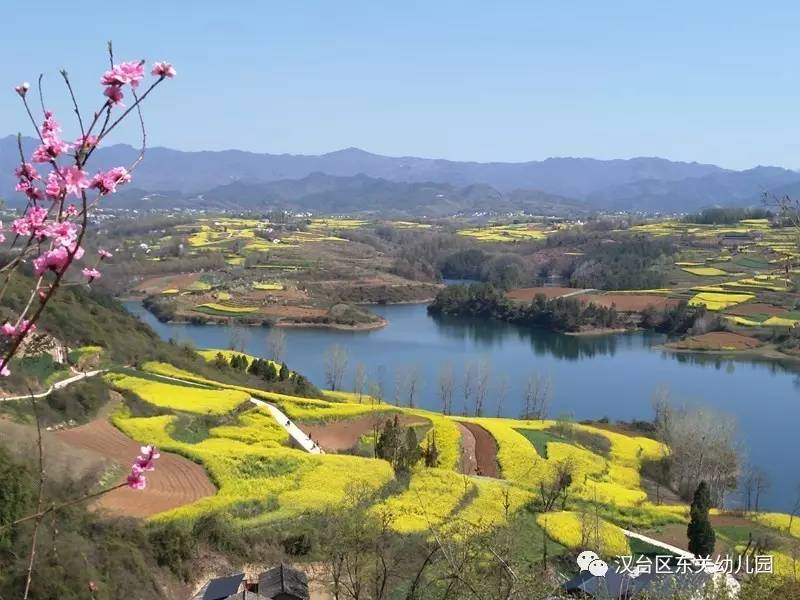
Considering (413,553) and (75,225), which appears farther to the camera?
(413,553)

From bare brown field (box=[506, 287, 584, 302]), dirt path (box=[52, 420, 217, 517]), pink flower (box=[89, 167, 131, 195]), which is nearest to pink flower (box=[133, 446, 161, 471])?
pink flower (box=[89, 167, 131, 195])

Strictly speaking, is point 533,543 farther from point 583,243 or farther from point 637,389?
point 583,243

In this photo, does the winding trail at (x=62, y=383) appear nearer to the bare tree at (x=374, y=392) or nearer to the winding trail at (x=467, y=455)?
the winding trail at (x=467, y=455)

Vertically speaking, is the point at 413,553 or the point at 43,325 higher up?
the point at 43,325

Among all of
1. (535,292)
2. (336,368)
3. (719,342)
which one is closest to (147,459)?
(336,368)

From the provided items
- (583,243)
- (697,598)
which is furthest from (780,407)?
(583,243)

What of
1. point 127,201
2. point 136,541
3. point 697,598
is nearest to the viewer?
point 697,598

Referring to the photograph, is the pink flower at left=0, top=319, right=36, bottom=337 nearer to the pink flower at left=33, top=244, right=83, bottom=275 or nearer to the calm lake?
the pink flower at left=33, top=244, right=83, bottom=275
